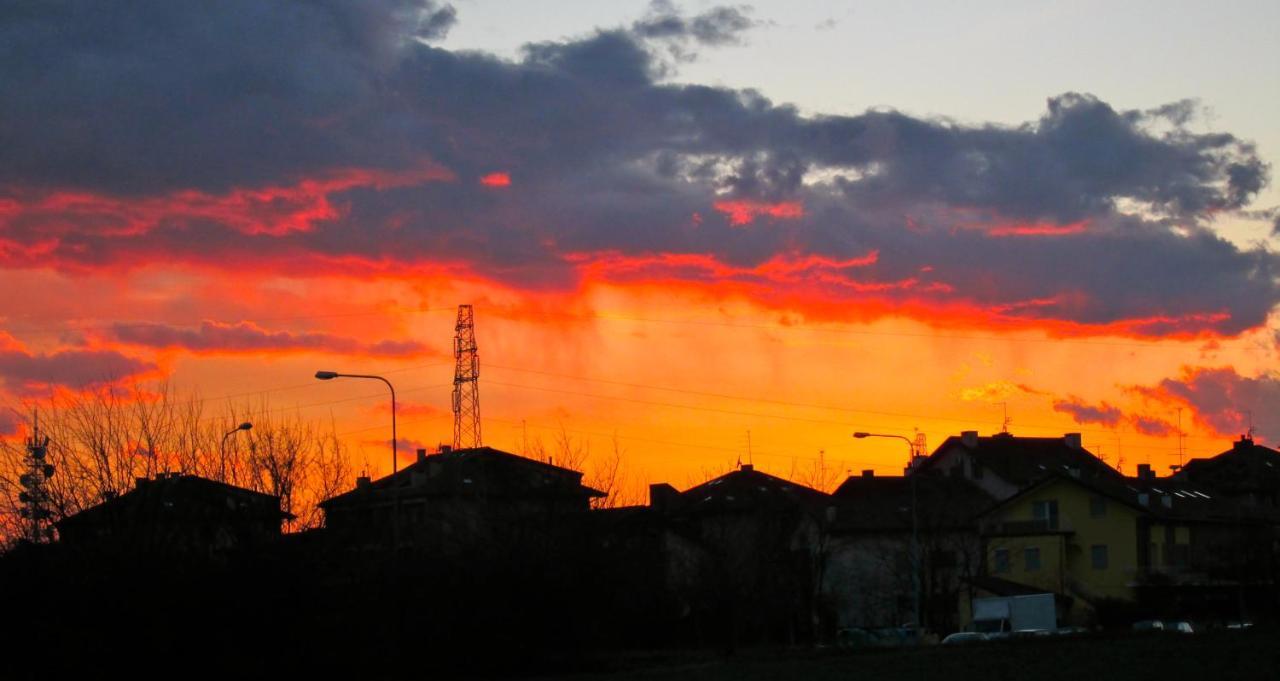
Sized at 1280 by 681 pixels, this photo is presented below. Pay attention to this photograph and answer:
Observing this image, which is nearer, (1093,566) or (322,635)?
(322,635)

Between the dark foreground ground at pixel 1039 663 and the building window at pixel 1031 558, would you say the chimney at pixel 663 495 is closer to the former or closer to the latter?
the building window at pixel 1031 558

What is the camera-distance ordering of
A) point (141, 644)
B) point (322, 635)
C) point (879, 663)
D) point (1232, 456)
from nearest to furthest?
point (879, 663) < point (141, 644) < point (322, 635) < point (1232, 456)

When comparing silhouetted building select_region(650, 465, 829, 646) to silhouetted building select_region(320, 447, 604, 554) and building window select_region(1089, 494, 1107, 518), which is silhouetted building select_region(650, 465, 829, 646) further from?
building window select_region(1089, 494, 1107, 518)

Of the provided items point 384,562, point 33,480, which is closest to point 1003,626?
point 384,562

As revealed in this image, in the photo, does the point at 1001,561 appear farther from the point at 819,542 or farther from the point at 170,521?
the point at 170,521

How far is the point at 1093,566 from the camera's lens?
80625mm

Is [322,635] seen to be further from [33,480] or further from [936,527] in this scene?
[936,527]

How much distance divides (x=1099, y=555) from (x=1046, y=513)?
12.1 feet

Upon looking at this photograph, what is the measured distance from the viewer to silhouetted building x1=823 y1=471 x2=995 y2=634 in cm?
7500

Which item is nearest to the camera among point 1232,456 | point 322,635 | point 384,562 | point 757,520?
point 322,635

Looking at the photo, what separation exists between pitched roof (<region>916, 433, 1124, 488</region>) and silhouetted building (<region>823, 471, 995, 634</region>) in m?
18.2

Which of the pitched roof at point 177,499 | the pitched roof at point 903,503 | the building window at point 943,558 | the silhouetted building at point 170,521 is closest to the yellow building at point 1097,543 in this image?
the building window at point 943,558

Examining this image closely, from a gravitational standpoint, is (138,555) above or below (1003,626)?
above

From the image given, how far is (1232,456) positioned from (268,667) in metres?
100
